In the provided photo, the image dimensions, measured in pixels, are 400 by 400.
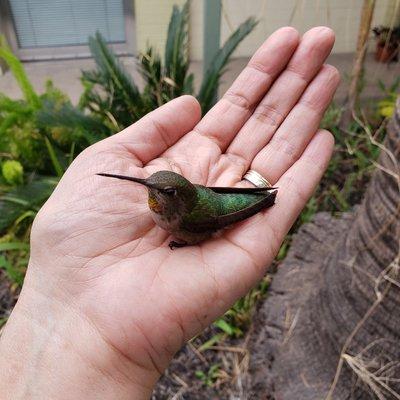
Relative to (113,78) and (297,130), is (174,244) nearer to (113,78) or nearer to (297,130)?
(297,130)

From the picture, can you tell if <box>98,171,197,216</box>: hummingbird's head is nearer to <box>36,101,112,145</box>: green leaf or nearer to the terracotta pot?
<box>36,101,112,145</box>: green leaf

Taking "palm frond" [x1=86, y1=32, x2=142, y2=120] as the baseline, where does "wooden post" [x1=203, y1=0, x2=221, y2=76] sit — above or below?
above

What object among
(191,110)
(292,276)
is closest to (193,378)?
(292,276)

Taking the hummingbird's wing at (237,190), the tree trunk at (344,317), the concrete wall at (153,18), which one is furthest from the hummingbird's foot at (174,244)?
the concrete wall at (153,18)

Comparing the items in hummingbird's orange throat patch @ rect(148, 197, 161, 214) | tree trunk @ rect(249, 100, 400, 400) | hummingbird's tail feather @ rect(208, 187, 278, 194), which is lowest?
tree trunk @ rect(249, 100, 400, 400)

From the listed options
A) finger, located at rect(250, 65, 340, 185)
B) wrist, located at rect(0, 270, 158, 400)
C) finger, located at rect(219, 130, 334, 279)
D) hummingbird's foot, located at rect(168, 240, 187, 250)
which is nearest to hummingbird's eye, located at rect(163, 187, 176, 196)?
hummingbird's foot, located at rect(168, 240, 187, 250)

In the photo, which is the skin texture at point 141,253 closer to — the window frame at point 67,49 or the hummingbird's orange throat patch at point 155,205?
the hummingbird's orange throat patch at point 155,205
